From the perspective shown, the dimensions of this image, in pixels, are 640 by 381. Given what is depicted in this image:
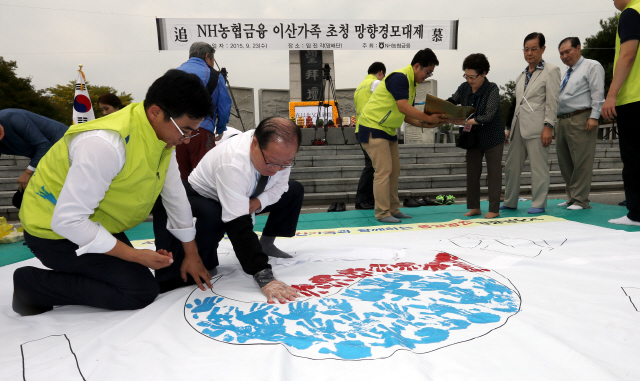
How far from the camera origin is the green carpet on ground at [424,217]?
2.76 meters

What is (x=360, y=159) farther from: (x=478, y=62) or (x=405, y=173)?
(x=478, y=62)

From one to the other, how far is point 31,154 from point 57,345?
6.35ft

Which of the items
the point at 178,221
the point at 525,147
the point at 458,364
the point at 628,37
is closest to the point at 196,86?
the point at 178,221

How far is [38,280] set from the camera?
1346 millimetres

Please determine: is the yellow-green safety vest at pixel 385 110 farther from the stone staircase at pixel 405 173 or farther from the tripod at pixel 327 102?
the tripod at pixel 327 102

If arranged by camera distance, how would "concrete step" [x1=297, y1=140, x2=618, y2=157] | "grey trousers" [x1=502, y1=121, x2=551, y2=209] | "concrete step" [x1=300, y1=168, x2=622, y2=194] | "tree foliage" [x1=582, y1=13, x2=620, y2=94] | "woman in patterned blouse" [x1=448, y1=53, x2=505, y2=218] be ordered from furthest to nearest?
"tree foliage" [x1=582, y1=13, x2=620, y2=94] < "concrete step" [x1=297, y1=140, x2=618, y2=157] < "concrete step" [x1=300, y1=168, x2=622, y2=194] < "grey trousers" [x1=502, y1=121, x2=551, y2=209] < "woman in patterned blouse" [x1=448, y1=53, x2=505, y2=218]

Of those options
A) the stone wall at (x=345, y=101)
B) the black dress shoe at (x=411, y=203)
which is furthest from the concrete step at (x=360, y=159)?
the stone wall at (x=345, y=101)

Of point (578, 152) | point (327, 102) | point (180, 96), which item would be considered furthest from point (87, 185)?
point (327, 102)

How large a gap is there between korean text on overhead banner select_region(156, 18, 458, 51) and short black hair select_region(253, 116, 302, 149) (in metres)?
8.05

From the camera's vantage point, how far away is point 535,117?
3.12m

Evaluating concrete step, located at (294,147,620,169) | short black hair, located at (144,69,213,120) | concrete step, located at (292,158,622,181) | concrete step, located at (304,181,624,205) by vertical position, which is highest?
short black hair, located at (144,69,213,120)

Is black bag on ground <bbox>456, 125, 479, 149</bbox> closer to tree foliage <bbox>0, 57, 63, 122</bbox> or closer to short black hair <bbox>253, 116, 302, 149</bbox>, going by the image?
short black hair <bbox>253, 116, 302, 149</bbox>

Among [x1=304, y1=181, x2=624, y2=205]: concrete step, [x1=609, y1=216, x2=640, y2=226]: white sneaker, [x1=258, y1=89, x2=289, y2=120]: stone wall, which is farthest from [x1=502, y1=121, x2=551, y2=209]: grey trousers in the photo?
[x1=258, y1=89, x2=289, y2=120]: stone wall

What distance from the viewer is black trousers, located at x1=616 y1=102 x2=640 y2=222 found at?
2520 mm
